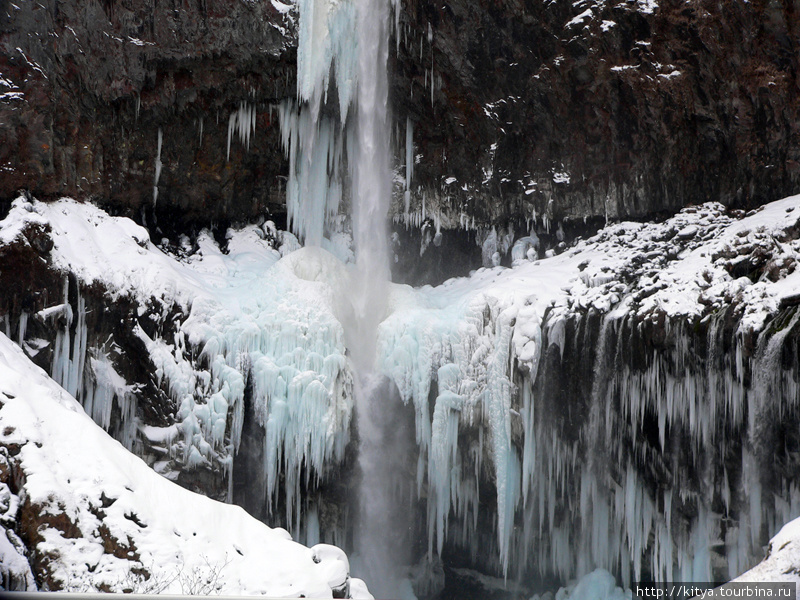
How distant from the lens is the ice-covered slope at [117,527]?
239 inches

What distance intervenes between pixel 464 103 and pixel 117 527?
9.88 m

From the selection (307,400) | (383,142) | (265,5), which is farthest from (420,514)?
(265,5)

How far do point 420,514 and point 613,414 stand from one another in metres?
3.98

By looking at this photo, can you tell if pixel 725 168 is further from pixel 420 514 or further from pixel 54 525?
pixel 54 525

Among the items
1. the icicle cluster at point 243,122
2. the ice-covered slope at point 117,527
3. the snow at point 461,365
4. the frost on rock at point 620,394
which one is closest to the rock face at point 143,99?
the icicle cluster at point 243,122

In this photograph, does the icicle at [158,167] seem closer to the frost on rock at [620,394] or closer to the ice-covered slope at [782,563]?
the frost on rock at [620,394]

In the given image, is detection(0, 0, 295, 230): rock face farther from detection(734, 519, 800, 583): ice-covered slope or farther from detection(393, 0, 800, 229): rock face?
detection(734, 519, 800, 583): ice-covered slope

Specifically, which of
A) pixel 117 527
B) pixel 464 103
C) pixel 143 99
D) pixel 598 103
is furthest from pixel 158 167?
pixel 117 527

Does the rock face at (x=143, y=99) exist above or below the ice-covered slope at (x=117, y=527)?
above

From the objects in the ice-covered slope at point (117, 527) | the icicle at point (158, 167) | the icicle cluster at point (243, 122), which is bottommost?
the ice-covered slope at point (117, 527)

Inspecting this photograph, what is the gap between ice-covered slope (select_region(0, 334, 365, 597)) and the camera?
6.07 m

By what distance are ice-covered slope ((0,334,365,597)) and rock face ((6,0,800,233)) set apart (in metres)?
6.49

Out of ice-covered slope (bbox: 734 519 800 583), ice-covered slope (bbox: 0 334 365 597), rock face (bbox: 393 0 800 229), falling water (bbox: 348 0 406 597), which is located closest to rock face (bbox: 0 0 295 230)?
falling water (bbox: 348 0 406 597)

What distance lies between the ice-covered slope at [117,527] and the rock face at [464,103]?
6.49m
